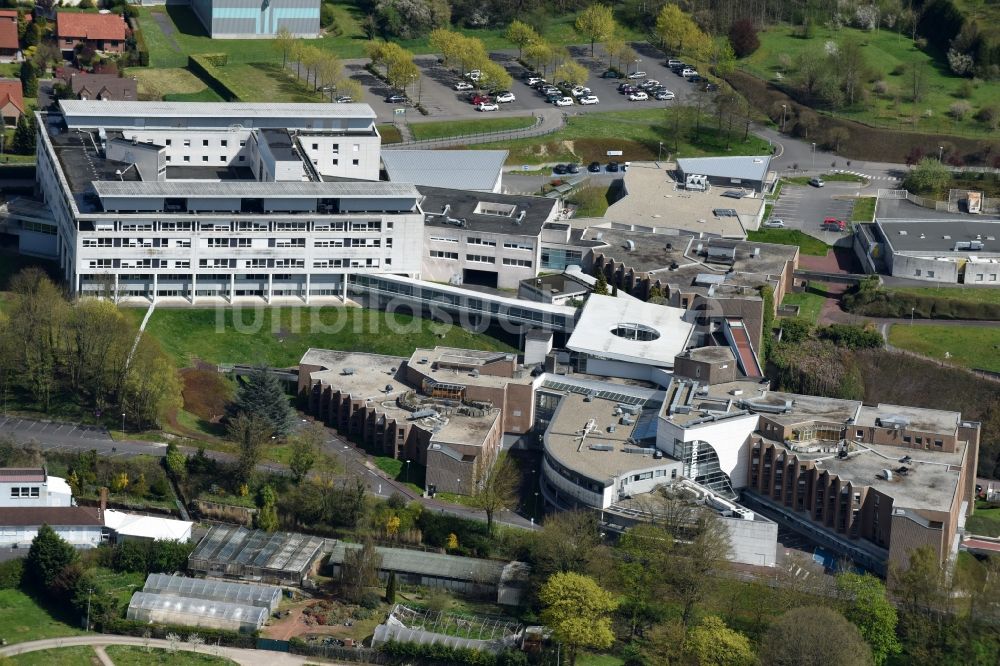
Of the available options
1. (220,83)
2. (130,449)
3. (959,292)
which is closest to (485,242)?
(959,292)

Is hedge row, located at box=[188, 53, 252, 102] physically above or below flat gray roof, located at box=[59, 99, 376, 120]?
below

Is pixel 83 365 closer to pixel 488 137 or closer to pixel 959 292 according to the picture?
pixel 488 137

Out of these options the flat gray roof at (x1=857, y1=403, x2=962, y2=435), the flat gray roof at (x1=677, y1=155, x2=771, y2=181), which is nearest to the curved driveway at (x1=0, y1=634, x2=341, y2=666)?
the flat gray roof at (x1=857, y1=403, x2=962, y2=435)

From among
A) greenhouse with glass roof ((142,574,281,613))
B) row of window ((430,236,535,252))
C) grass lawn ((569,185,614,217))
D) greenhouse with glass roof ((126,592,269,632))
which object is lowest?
greenhouse with glass roof ((126,592,269,632))

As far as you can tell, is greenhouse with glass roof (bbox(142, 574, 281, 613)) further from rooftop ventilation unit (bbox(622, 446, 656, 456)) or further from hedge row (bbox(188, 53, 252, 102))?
hedge row (bbox(188, 53, 252, 102))

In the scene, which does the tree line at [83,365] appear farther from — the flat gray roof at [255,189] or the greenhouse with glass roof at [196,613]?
the greenhouse with glass roof at [196,613]

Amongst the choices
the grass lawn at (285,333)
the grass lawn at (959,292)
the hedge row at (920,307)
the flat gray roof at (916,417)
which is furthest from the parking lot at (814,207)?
the flat gray roof at (916,417)

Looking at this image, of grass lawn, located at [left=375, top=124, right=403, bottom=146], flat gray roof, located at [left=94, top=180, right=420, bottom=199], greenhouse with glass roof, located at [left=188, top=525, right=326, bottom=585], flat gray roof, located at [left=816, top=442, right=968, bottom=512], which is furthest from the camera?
grass lawn, located at [left=375, top=124, right=403, bottom=146]
